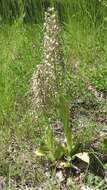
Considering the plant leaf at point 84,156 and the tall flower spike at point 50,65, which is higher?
the tall flower spike at point 50,65

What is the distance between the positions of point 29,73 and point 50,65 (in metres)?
1.35

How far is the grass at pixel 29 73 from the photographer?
3580 millimetres

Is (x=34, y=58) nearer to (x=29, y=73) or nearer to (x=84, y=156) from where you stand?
(x=29, y=73)

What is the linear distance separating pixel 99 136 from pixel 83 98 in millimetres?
631

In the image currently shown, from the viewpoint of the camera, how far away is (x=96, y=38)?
510 centimetres

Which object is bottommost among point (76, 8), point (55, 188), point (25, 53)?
point (55, 188)

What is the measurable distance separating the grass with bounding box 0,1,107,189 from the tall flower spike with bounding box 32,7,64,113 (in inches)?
19.7

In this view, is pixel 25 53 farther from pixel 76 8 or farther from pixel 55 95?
pixel 55 95

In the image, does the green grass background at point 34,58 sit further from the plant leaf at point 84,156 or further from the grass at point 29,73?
the plant leaf at point 84,156

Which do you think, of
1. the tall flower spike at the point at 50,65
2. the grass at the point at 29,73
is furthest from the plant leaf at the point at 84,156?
the tall flower spike at the point at 50,65

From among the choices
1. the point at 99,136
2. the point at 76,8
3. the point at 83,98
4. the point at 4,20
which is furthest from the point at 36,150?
the point at 4,20

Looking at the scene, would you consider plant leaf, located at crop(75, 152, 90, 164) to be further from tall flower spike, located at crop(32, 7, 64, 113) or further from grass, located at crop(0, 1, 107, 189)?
tall flower spike, located at crop(32, 7, 64, 113)

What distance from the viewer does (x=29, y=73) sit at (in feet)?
14.9

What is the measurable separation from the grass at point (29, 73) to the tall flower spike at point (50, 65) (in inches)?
19.7
